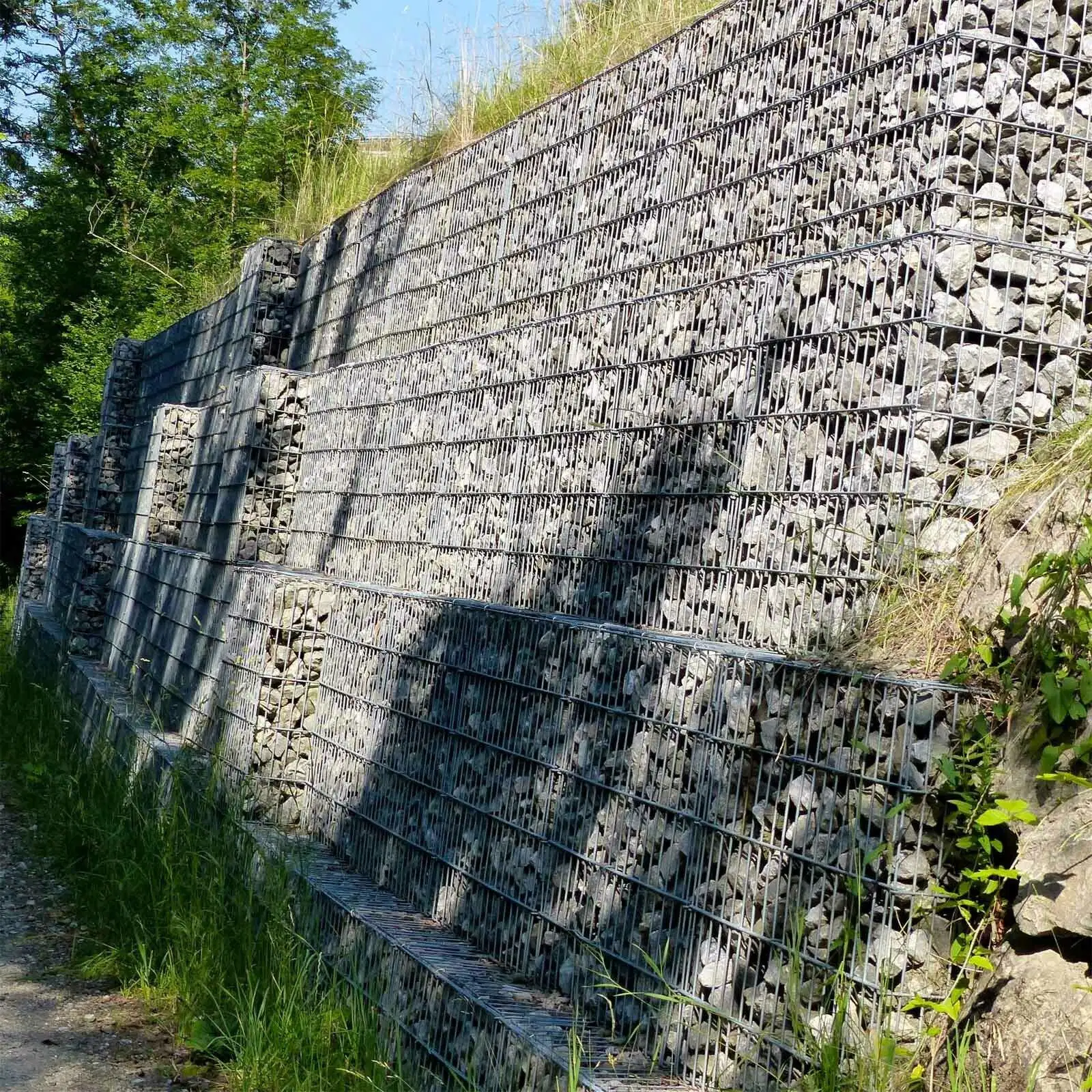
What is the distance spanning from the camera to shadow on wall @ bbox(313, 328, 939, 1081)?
265 centimetres

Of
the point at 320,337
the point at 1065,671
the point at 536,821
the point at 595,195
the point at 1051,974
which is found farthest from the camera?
the point at 320,337

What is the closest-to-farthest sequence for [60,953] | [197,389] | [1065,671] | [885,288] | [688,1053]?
[1065,671] → [688,1053] → [885,288] → [60,953] → [197,389]

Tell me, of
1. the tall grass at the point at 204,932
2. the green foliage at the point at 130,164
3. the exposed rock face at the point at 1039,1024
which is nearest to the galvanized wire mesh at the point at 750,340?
the exposed rock face at the point at 1039,1024

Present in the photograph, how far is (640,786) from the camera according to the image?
3.33m

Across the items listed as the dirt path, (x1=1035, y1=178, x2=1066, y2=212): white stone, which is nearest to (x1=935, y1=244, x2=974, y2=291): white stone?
(x1=1035, y1=178, x2=1066, y2=212): white stone

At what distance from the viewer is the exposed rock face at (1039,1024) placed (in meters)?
2.23

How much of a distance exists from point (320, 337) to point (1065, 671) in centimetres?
789

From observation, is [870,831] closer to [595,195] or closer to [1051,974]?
[1051,974]

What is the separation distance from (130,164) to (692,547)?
22254 millimetres

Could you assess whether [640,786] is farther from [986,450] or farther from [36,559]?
[36,559]

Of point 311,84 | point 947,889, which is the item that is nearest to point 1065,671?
point 947,889

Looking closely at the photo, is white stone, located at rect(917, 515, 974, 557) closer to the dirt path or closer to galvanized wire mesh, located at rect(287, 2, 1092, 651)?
galvanized wire mesh, located at rect(287, 2, 1092, 651)

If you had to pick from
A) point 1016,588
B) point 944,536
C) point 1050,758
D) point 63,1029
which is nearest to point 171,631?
point 63,1029

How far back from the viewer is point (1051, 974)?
7.71 feet
